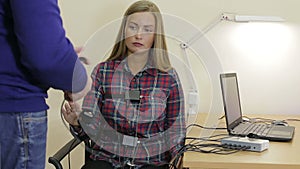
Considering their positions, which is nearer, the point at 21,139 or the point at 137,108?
the point at 21,139

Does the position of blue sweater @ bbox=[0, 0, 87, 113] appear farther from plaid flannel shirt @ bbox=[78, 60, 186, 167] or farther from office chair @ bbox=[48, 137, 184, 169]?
plaid flannel shirt @ bbox=[78, 60, 186, 167]

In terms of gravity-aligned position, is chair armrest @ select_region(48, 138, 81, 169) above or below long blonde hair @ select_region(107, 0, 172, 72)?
below

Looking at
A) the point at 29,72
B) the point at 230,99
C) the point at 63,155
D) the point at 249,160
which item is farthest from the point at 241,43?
the point at 29,72

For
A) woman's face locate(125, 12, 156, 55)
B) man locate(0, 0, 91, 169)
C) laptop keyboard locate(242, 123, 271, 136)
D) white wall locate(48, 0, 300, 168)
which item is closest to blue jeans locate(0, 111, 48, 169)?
man locate(0, 0, 91, 169)

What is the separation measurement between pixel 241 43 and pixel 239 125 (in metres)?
0.60

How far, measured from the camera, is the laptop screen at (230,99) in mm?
1675

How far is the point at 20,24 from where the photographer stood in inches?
27.6

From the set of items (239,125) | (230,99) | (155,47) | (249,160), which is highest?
(155,47)

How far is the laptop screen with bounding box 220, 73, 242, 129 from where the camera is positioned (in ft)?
5.49

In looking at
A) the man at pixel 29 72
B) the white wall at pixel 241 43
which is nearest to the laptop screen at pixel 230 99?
the white wall at pixel 241 43

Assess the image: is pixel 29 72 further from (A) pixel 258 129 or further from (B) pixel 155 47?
(A) pixel 258 129

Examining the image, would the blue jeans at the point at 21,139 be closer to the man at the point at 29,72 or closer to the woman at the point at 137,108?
the man at the point at 29,72

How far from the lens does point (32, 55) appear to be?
2.35ft

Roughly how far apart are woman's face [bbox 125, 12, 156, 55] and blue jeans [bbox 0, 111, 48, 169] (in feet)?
3.16
